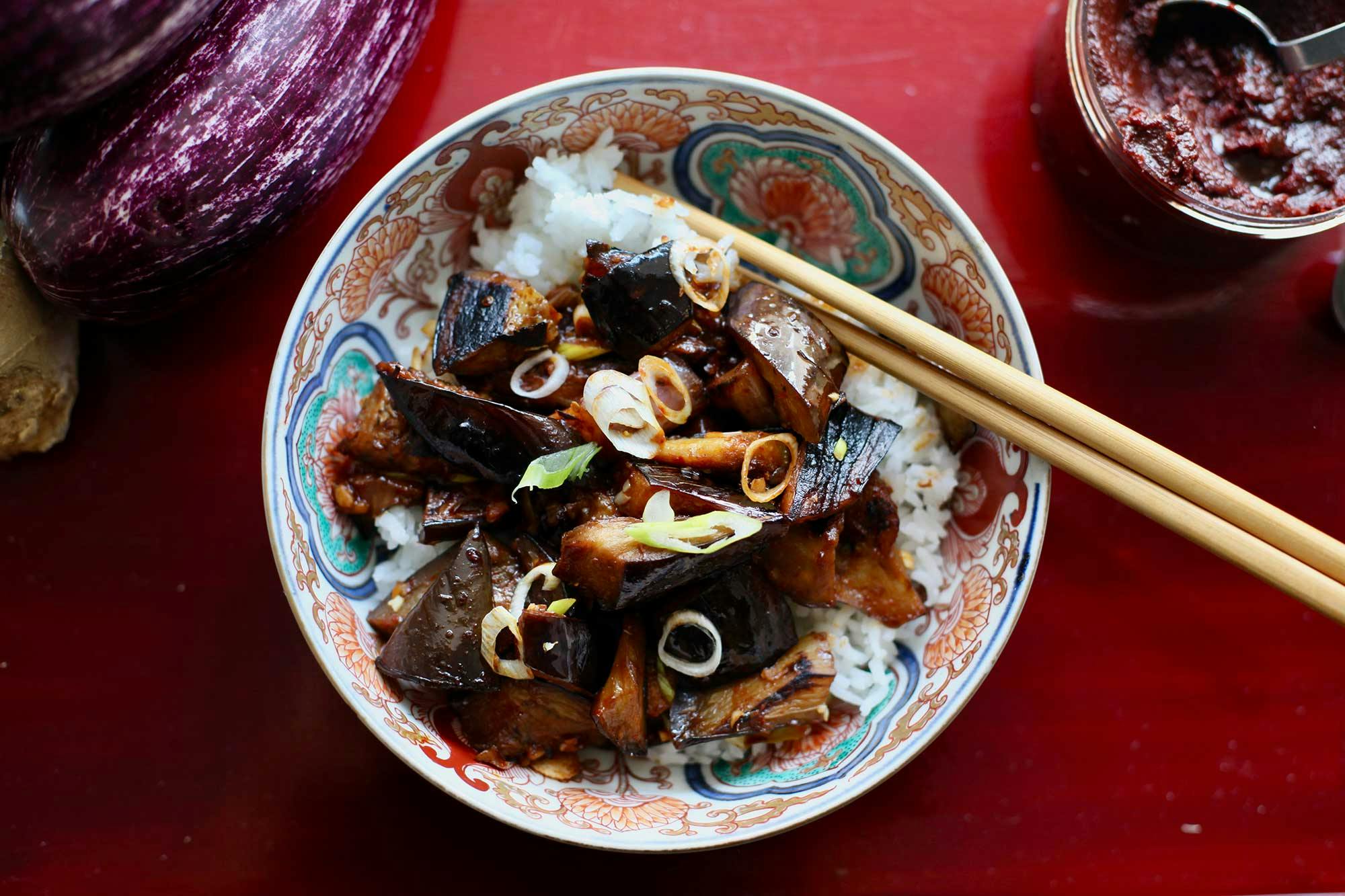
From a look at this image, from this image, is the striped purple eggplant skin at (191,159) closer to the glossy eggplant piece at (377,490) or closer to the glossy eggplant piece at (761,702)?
the glossy eggplant piece at (377,490)

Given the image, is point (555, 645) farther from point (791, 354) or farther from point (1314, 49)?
point (1314, 49)

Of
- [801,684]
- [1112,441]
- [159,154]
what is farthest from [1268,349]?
[159,154]

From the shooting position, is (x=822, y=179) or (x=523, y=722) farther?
(x=822, y=179)

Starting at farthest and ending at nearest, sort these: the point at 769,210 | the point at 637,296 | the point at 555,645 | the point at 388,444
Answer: the point at 769,210 → the point at 388,444 → the point at 637,296 → the point at 555,645

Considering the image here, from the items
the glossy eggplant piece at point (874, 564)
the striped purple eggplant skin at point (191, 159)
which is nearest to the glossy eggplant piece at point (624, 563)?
the glossy eggplant piece at point (874, 564)

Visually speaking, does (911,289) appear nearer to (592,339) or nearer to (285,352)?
(592,339)

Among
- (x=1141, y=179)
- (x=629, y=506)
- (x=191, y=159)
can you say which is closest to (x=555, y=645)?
(x=629, y=506)
